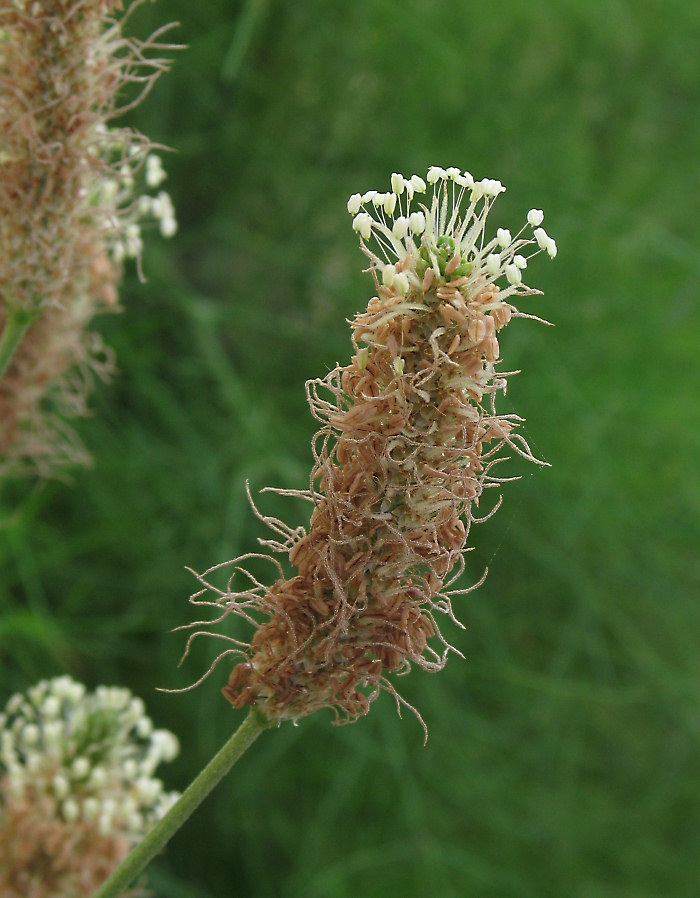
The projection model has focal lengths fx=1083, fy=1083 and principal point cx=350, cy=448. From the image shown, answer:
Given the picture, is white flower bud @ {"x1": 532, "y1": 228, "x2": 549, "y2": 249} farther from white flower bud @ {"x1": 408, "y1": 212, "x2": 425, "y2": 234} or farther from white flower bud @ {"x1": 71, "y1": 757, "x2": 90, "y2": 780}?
white flower bud @ {"x1": 71, "y1": 757, "x2": 90, "y2": 780}

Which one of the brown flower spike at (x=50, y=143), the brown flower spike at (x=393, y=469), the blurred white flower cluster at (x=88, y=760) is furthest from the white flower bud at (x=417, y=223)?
the blurred white flower cluster at (x=88, y=760)

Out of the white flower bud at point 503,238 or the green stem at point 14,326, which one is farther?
the green stem at point 14,326

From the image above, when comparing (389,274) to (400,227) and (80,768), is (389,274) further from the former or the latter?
(80,768)

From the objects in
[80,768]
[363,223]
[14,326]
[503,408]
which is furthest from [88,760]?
[503,408]

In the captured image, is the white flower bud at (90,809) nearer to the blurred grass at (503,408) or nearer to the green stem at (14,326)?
the green stem at (14,326)

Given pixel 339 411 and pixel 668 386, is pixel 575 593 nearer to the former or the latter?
pixel 668 386

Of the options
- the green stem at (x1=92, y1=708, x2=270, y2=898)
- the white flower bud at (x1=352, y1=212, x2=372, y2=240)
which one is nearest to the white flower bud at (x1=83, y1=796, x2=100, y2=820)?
the green stem at (x1=92, y1=708, x2=270, y2=898)

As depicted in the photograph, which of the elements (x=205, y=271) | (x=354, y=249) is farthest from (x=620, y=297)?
(x=205, y=271)
